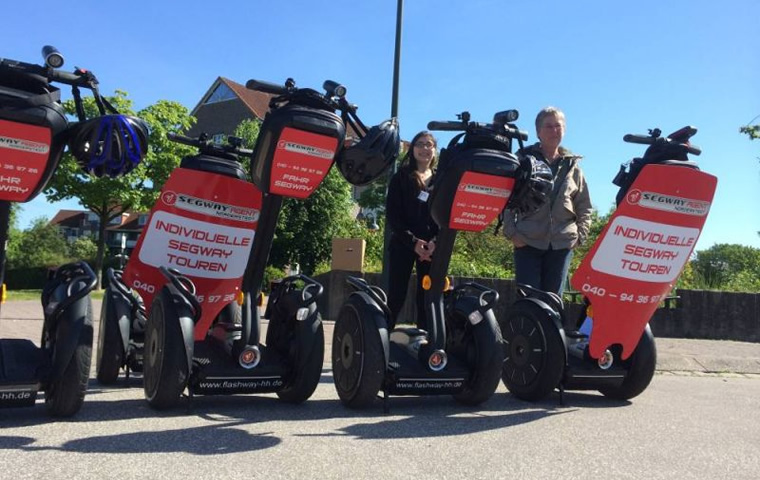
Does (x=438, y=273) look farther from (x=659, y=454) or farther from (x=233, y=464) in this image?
(x=233, y=464)

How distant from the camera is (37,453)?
2.66 meters

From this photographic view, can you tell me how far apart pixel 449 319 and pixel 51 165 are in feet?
8.02

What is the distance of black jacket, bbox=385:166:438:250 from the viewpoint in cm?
489

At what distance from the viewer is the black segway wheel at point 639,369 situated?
4.38 metres

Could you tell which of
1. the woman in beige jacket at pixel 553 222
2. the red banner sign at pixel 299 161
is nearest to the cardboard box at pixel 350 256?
the woman in beige jacket at pixel 553 222

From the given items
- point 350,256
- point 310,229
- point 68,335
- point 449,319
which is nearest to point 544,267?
point 449,319

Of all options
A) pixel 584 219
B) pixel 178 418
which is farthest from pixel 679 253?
pixel 178 418

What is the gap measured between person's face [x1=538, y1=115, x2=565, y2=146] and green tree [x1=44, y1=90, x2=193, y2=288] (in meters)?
18.9

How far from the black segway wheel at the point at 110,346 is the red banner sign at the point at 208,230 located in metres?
0.56

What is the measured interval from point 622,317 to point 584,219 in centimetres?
115

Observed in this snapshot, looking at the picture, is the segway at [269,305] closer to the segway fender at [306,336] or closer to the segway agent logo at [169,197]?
the segway fender at [306,336]

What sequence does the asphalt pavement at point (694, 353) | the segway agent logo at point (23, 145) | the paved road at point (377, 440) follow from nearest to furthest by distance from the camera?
the paved road at point (377, 440) < the segway agent logo at point (23, 145) < the asphalt pavement at point (694, 353)

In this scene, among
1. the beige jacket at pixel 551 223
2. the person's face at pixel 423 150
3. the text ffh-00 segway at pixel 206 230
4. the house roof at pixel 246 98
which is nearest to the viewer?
the text ffh-00 segway at pixel 206 230

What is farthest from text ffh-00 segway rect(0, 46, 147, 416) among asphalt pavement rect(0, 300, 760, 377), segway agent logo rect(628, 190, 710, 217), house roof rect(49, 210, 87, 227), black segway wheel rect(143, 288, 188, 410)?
house roof rect(49, 210, 87, 227)
